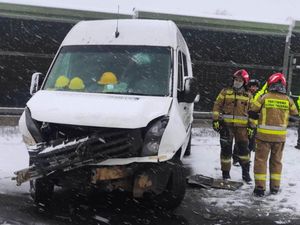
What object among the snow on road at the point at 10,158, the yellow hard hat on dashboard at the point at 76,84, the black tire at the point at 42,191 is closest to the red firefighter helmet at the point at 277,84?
the yellow hard hat on dashboard at the point at 76,84

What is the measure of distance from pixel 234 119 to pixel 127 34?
2278 mm

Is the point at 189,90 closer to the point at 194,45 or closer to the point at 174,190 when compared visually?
the point at 174,190

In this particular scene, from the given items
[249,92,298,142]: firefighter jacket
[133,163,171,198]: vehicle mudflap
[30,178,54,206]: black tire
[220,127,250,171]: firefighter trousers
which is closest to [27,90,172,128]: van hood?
[133,163,171,198]: vehicle mudflap

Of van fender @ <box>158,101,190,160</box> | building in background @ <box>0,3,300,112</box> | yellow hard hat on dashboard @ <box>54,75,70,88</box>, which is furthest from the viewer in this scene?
building in background @ <box>0,3,300,112</box>

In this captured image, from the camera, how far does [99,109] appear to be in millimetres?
5230

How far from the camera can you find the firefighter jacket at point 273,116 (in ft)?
22.6

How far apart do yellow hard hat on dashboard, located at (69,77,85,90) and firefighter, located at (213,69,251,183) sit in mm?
2481

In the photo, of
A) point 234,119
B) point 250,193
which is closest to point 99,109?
point 250,193

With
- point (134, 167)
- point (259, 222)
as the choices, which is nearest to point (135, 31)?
point (134, 167)

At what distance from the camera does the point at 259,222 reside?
5.79 m

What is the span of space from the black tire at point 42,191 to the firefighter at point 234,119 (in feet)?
9.78

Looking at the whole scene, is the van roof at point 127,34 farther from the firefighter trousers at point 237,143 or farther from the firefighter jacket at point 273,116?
the firefighter trousers at point 237,143

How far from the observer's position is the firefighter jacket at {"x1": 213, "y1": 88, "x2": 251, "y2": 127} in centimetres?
770

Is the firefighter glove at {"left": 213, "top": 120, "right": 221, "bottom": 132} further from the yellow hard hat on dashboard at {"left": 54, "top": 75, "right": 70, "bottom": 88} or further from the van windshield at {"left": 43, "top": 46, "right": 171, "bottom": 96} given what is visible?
the yellow hard hat on dashboard at {"left": 54, "top": 75, "right": 70, "bottom": 88}
